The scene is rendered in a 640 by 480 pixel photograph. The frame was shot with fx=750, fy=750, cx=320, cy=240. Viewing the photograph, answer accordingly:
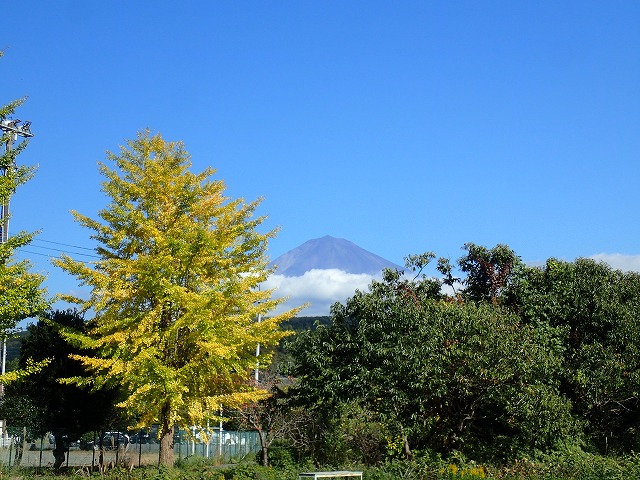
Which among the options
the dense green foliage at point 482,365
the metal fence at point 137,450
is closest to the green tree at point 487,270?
the dense green foliage at point 482,365

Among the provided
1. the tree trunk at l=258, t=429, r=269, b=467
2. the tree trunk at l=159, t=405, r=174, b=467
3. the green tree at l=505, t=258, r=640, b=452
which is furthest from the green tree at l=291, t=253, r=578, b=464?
the tree trunk at l=159, t=405, r=174, b=467

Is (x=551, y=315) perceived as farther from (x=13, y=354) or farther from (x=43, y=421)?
(x=13, y=354)

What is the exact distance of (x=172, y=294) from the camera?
2144 cm

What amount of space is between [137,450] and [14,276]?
61.3ft

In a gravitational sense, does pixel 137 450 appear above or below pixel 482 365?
below

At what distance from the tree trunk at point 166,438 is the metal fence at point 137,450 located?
A: 18.0 feet

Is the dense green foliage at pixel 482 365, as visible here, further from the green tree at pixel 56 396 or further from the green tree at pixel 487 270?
the green tree at pixel 56 396

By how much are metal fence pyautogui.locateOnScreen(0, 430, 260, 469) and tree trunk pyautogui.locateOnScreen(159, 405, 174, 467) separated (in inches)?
216

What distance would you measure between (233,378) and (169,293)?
404 cm

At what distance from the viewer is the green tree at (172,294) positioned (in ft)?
70.2

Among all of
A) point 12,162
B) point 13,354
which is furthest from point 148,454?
point 13,354

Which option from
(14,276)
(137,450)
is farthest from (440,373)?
(137,450)

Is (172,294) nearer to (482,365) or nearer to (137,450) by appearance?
(482,365)

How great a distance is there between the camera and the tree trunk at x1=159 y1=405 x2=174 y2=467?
22391 mm
